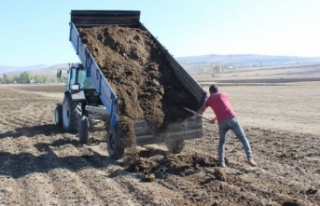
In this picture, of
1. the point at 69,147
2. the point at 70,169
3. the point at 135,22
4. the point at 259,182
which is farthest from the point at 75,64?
the point at 259,182

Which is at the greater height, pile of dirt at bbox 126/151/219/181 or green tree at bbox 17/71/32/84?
pile of dirt at bbox 126/151/219/181

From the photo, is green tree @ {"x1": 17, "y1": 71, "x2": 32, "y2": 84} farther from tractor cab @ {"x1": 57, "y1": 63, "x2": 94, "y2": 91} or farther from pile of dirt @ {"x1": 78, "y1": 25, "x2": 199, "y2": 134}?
pile of dirt @ {"x1": 78, "y1": 25, "x2": 199, "y2": 134}

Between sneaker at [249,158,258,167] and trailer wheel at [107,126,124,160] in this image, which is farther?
trailer wheel at [107,126,124,160]

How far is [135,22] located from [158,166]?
5255 millimetres

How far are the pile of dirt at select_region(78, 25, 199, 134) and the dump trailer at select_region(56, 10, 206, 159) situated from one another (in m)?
0.16

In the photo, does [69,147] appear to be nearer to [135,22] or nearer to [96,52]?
[96,52]

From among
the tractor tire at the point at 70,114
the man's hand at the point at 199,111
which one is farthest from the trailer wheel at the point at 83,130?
the man's hand at the point at 199,111

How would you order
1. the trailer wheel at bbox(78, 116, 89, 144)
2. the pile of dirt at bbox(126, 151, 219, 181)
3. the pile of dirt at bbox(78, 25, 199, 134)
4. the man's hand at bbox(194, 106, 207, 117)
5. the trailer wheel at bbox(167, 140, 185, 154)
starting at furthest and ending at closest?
the trailer wheel at bbox(78, 116, 89, 144) < the trailer wheel at bbox(167, 140, 185, 154) < the pile of dirt at bbox(78, 25, 199, 134) < the man's hand at bbox(194, 106, 207, 117) < the pile of dirt at bbox(126, 151, 219, 181)

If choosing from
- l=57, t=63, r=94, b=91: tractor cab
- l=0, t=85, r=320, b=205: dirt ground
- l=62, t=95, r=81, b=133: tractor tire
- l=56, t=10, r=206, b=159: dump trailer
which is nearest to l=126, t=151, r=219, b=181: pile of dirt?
l=0, t=85, r=320, b=205: dirt ground

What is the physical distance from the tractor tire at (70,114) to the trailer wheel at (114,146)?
11.5ft

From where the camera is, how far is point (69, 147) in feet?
37.8

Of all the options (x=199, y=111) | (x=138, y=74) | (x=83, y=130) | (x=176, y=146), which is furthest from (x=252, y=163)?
(x=83, y=130)

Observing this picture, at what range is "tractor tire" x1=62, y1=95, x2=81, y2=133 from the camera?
13109mm

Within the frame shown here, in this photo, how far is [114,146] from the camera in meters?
9.62
